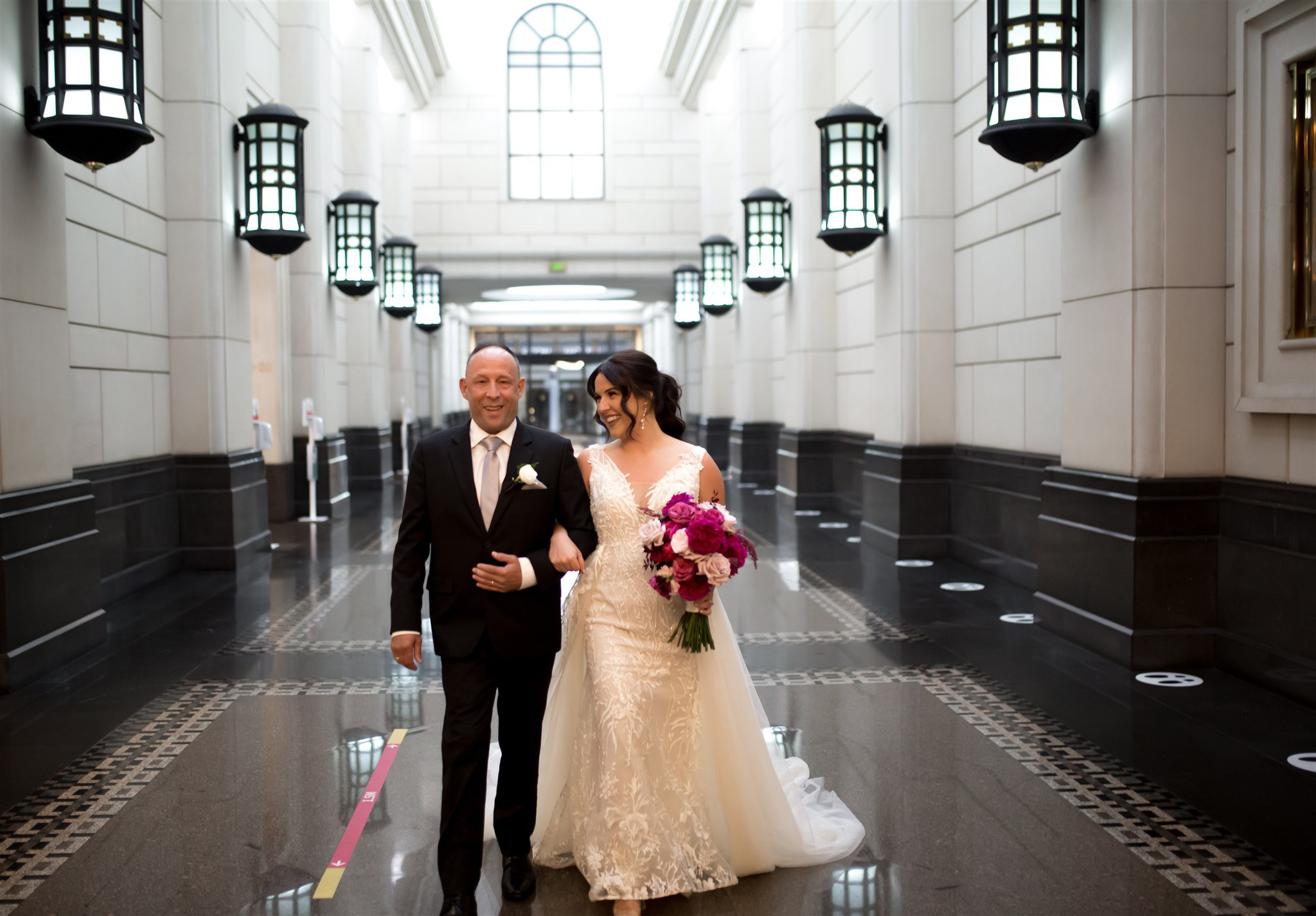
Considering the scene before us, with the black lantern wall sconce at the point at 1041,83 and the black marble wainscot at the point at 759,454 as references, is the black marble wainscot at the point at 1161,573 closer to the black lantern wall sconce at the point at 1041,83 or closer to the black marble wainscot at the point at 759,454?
the black lantern wall sconce at the point at 1041,83

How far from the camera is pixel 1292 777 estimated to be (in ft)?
14.4

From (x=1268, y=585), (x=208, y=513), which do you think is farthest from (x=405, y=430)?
(x=1268, y=585)

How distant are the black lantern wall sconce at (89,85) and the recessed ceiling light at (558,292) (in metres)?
19.4

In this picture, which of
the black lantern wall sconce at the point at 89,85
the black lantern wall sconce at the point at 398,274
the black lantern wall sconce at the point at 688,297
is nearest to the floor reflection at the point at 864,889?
the black lantern wall sconce at the point at 89,85

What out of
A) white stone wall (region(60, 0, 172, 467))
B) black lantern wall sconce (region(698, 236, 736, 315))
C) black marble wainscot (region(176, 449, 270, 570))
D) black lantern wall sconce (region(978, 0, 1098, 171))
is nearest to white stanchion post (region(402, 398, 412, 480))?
black lantern wall sconce (region(698, 236, 736, 315))

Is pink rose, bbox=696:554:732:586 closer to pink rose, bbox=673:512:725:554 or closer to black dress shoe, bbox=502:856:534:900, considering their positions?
pink rose, bbox=673:512:725:554

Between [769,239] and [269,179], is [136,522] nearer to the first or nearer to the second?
[269,179]

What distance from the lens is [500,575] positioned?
325 centimetres

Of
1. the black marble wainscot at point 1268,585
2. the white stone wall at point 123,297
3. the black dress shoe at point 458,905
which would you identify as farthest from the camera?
the white stone wall at point 123,297

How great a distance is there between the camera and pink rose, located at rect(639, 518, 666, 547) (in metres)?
3.50

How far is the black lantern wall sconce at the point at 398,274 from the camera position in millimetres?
19312

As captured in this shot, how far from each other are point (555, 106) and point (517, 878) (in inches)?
1031

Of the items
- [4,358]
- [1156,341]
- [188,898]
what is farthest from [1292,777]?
[4,358]

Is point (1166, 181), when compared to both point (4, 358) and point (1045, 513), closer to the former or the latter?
point (1045, 513)
